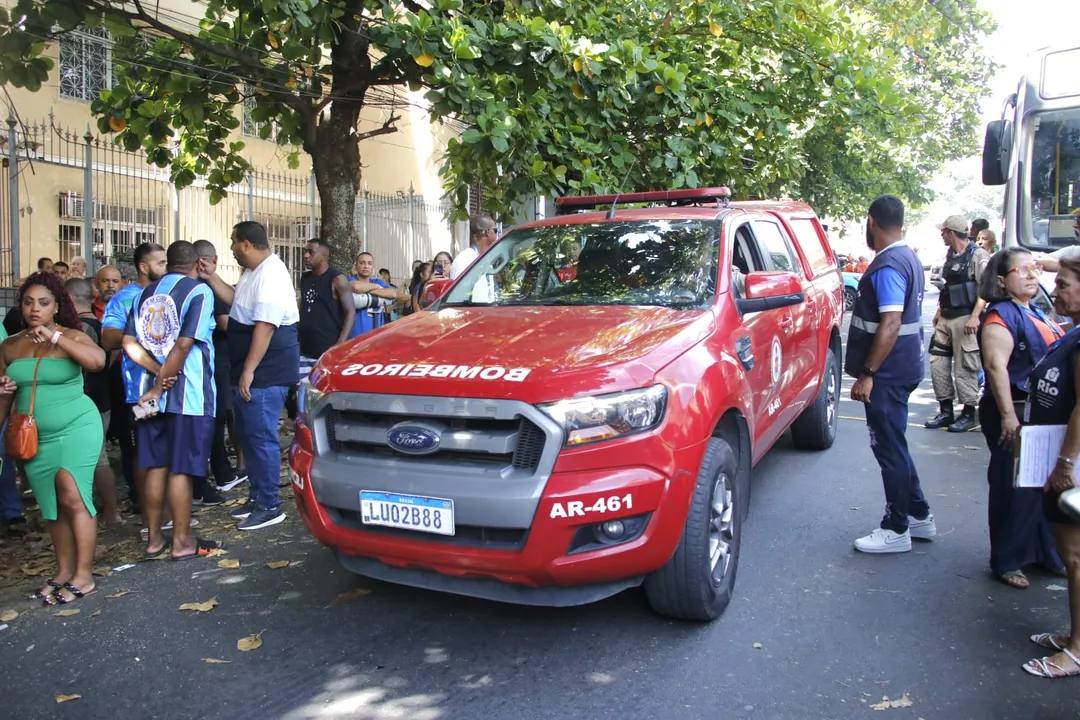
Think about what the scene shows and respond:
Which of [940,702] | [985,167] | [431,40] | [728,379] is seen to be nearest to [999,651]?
[940,702]

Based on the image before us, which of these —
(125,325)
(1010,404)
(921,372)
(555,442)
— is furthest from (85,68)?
(1010,404)

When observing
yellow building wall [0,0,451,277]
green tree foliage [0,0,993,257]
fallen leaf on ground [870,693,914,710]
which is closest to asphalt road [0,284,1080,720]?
fallen leaf on ground [870,693,914,710]

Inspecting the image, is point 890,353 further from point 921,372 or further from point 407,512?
point 407,512

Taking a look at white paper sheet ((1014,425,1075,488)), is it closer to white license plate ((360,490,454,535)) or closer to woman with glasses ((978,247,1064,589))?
woman with glasses ((978,247,1064,589))

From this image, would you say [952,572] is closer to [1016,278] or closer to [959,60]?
[1016,278]

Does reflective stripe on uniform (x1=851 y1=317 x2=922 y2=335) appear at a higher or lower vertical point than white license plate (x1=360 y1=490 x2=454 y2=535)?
higher

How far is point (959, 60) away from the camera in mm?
→ 21641

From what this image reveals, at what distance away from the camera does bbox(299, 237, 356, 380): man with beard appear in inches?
266

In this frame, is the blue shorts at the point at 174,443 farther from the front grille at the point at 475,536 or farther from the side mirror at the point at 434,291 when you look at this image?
the front grille at the point at 475,536

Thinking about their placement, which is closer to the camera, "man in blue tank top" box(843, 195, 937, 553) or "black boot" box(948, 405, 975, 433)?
"man in blue tank top" box(843, 195, 937, 553)

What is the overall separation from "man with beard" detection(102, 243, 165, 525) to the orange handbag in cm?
67

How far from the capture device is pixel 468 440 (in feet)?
10.9

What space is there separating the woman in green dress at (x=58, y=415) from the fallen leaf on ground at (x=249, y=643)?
113 centimetres

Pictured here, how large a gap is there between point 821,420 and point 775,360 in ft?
6.88
